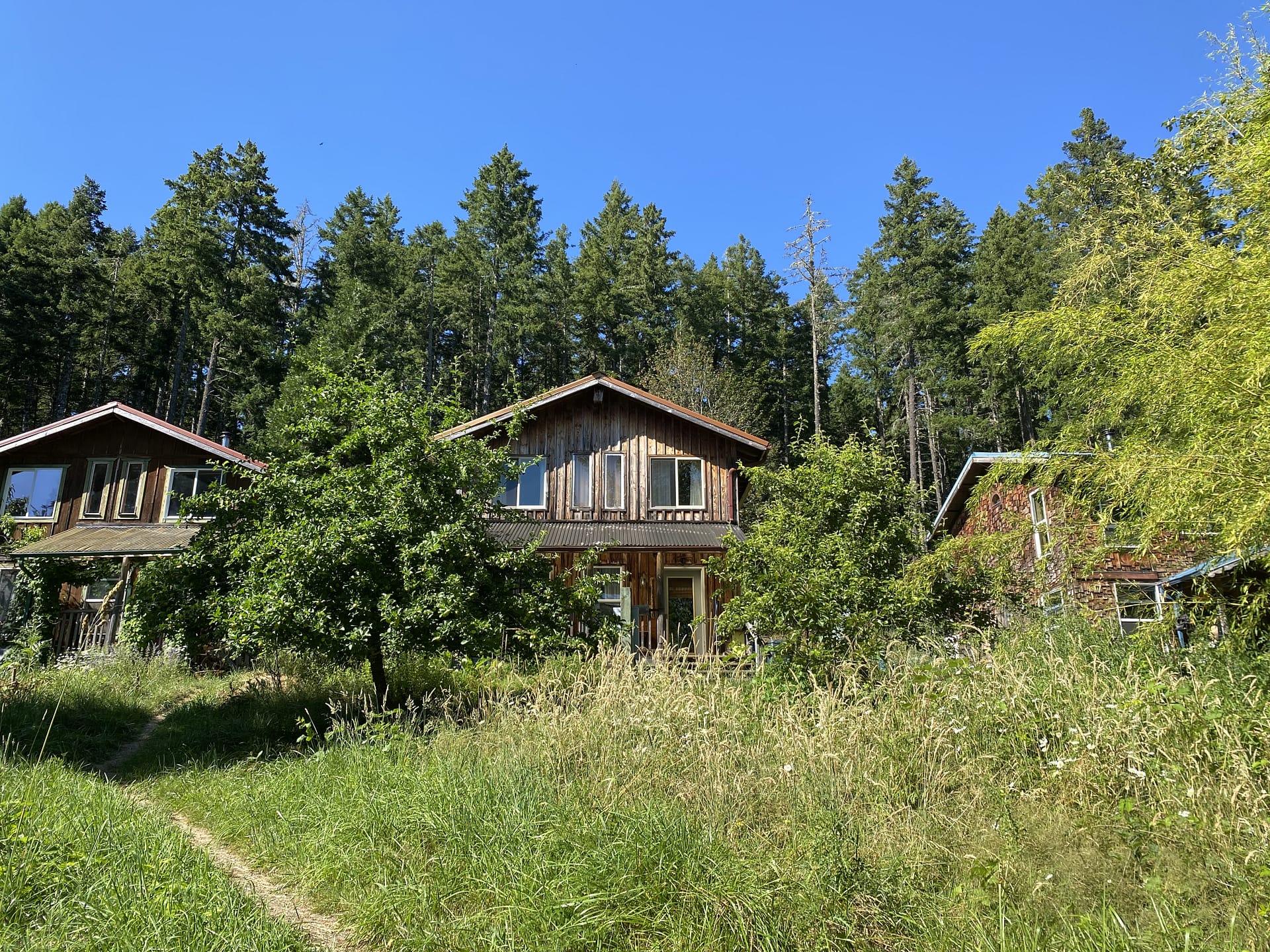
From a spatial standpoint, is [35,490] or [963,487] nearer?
[35,490]

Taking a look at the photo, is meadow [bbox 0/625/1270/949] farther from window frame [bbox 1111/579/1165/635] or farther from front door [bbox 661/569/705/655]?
front door [bbox 661/569/705/655]

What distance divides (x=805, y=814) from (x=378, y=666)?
635 centimetres

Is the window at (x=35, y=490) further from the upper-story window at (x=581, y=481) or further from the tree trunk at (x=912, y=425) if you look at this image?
the tree trunk at (x=912, y=425)

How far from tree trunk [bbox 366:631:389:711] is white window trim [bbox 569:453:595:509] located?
9326 millimetres

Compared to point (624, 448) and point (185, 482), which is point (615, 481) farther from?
point (185, 482)

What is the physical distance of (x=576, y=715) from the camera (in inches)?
230

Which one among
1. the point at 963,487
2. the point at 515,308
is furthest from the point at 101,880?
the point at 515,308

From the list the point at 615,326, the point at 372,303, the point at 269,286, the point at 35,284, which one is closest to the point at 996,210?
the point at 615,326

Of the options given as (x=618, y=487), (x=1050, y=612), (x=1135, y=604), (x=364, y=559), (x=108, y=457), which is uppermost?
(x=108, y=457)

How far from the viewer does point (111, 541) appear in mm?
18359

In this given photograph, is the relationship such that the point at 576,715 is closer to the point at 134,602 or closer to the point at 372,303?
the point at 134,602

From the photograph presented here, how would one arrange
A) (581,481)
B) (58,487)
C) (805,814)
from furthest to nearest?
1. (58,487)
2. (581,481)
3. (805,814)

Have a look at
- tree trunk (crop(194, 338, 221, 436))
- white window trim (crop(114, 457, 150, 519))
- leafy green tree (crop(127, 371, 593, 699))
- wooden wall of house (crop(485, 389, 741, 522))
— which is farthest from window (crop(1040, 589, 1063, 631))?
tree trunk (crop(194, 338, 221, 436))

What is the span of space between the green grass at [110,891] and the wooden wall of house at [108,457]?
17.3 meters
